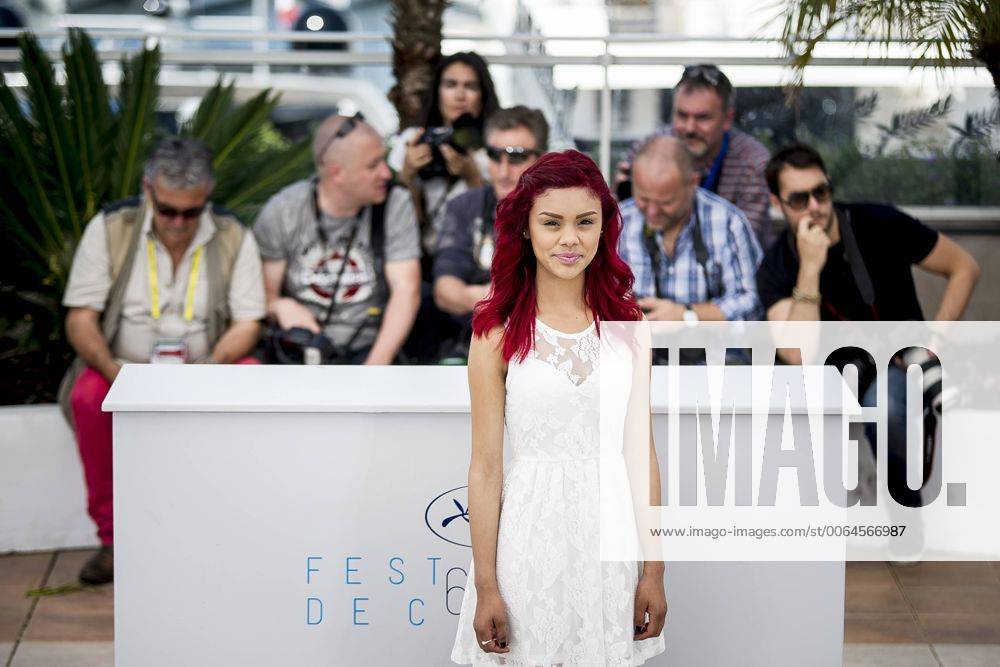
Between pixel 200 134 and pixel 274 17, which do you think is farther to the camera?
pixel 274 17

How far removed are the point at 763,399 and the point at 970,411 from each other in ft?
7.13

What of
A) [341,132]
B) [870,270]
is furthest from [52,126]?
[870,270]

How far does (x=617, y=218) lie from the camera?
3244mm

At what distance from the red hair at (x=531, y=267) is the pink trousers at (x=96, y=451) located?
2682mm

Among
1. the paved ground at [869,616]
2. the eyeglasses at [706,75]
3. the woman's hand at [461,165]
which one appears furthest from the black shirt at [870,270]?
the woman's hand at [461,165]

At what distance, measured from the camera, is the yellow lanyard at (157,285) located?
557cm

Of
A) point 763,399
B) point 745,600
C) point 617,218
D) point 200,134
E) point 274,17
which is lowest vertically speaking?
point 745,600

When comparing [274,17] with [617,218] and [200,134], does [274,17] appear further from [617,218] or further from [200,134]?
[617,218]

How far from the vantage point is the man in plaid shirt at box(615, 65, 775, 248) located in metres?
6.11

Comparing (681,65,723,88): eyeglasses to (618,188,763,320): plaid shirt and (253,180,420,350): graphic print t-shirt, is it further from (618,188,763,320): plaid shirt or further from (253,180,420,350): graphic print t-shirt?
(253,180,420,350): graphic print t-shirt

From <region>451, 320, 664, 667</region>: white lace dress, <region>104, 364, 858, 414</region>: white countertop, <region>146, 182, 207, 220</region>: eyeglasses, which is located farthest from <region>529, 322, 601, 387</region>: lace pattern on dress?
<region>146, 182, 207, 220</region>: eyeglasses

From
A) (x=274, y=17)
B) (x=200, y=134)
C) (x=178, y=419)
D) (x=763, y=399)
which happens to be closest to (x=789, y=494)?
(x=763, y=399)

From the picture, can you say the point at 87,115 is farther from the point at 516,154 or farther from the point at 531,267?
the point at 531,267

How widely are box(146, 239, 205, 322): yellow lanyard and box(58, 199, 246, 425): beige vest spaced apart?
49 millimetres
